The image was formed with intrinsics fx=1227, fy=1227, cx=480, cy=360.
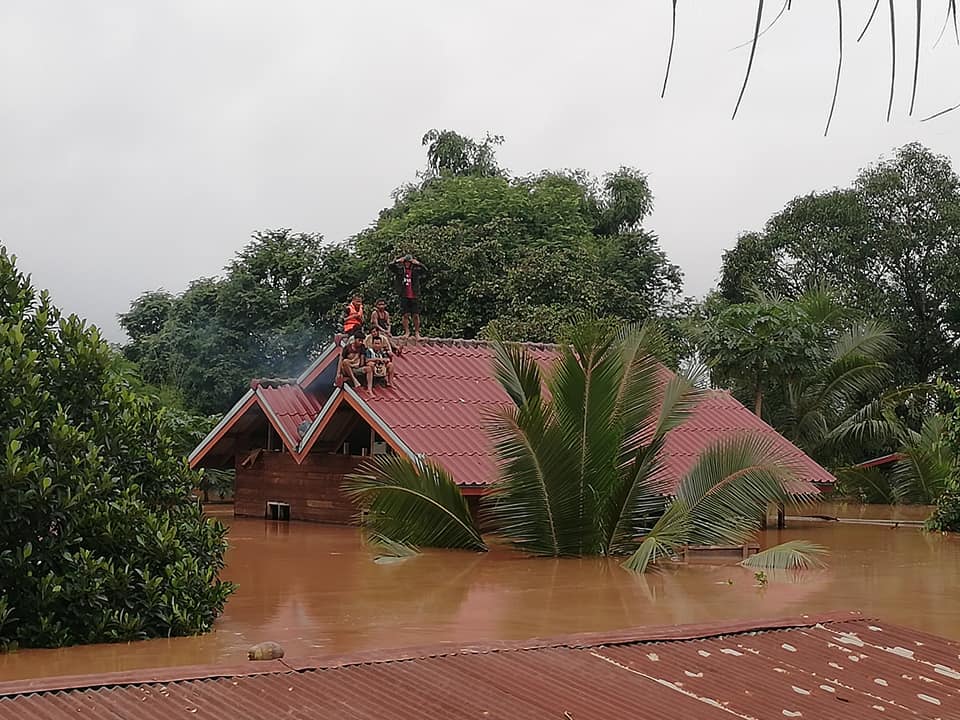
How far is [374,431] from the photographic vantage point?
58.5ft

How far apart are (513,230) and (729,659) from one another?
26750 mm

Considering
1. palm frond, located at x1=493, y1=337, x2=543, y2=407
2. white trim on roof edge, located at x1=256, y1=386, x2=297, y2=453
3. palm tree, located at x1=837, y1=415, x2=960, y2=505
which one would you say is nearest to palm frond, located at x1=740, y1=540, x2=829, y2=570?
palm frond, located at x1=493, y1=337, x2=543, y2=407

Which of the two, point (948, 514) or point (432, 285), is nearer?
point (948, 514)

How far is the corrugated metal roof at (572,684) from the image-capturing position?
475 cm

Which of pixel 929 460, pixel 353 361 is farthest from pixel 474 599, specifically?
pixel 929 460

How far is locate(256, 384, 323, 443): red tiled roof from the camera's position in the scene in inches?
765

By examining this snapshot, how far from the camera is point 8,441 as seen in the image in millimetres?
7547

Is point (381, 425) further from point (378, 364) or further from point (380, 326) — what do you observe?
point (380, 326)

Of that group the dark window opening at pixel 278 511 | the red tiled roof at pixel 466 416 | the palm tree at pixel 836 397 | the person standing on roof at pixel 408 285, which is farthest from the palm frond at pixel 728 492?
the palm tree at pixel 836 397

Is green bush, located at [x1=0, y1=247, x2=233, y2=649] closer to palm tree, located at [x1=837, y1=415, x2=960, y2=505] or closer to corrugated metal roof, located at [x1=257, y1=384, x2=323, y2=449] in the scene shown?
corrugated metal roof, located at [x1=257, y1=384, x2=323, y2=449]

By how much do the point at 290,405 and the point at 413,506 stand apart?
6325 millimetres

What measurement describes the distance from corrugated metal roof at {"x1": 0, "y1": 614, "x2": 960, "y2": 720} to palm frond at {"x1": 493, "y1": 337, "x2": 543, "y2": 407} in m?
7.02

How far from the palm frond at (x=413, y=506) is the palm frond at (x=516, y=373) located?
1293 millimetres

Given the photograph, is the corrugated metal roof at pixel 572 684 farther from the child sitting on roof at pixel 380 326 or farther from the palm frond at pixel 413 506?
the child sitting on roof at pixel 380 326
